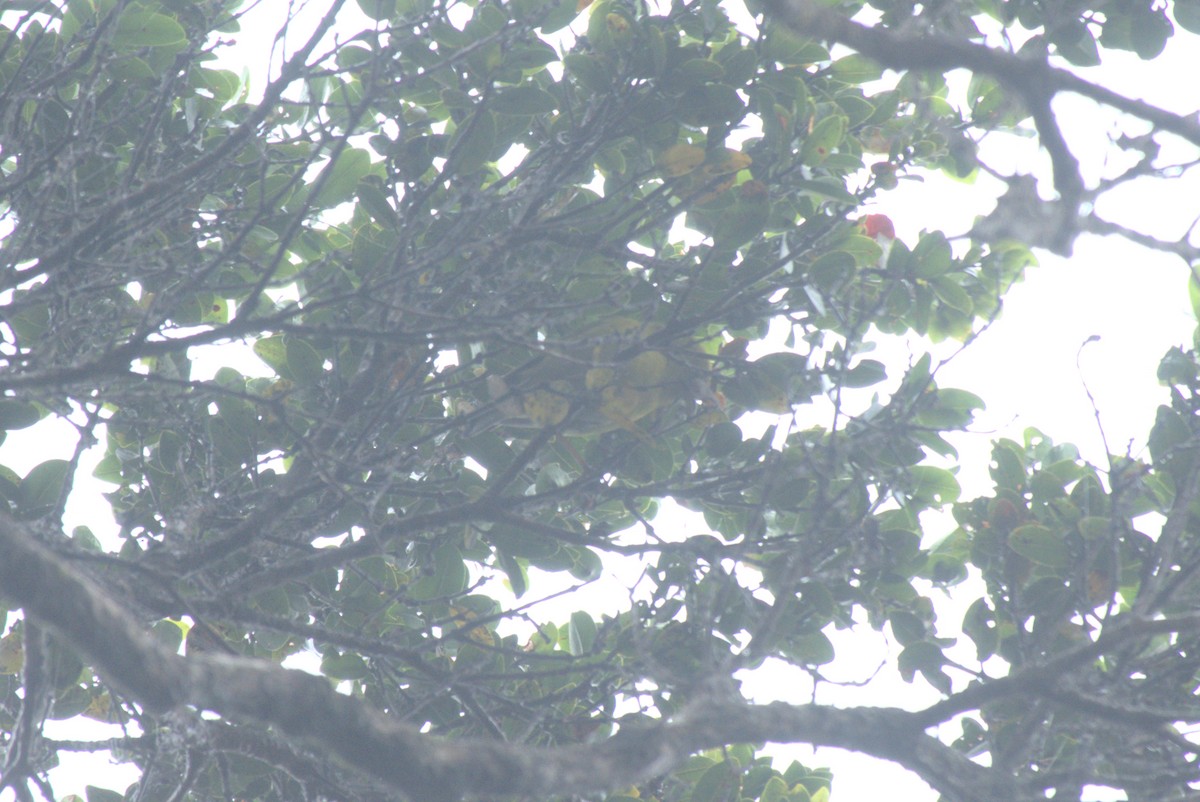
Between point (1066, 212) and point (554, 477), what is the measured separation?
2.19 m

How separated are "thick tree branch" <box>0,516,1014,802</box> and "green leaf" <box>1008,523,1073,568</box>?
1.28 meters

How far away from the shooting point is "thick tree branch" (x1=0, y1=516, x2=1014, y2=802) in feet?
5.04

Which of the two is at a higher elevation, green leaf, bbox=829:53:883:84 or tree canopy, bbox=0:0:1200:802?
green leaf, bbox=829:53:883:84

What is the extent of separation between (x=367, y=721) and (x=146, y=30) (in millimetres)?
2489

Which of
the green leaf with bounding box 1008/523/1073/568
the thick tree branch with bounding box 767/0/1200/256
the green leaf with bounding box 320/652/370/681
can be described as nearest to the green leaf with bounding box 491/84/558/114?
the thick tree branch with bounding box 767/0/1200/256

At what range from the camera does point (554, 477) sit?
11.6ft

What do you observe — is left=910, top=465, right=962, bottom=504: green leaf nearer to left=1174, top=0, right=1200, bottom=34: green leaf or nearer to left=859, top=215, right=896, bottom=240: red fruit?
left=859, top=215, right=896, bottom=240: red fruit

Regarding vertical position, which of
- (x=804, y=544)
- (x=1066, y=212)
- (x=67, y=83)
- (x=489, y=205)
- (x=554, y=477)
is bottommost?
(x=804, y=544)

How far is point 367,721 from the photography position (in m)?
1.72

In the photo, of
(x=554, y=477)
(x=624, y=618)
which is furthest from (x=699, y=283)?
(x=624, y=618)

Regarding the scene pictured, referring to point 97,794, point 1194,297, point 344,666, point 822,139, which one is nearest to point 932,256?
point 822,139

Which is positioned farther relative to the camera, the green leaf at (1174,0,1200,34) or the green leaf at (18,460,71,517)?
the green leaf at (1174,0,1200,34)

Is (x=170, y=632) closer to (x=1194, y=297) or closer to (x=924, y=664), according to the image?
(x=924, y=664)

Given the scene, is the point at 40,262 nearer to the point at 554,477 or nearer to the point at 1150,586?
the point at 554,477
